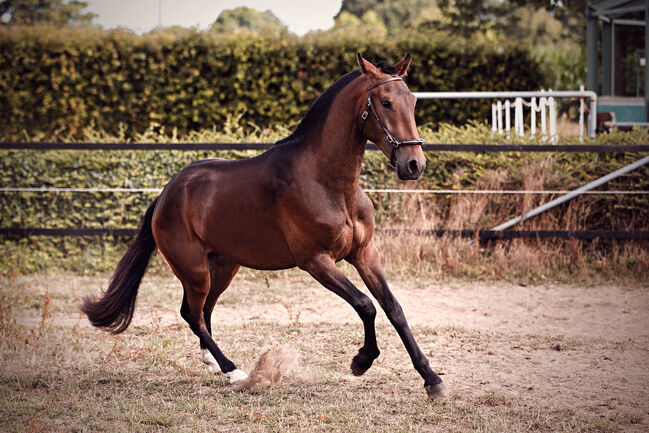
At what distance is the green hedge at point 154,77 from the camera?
10.8m

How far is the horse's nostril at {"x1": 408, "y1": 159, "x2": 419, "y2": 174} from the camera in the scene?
359 cm

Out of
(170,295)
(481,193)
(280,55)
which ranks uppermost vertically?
(280,55)

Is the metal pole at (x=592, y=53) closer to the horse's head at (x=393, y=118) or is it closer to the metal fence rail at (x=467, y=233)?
the metal fence rail at (x=467, y=233)

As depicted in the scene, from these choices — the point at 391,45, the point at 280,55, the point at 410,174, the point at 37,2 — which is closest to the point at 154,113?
the point at 280,55

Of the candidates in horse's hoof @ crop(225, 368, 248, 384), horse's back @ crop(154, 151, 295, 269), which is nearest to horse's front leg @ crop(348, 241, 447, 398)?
horse's back @ crop(154, 151, 295, 269)

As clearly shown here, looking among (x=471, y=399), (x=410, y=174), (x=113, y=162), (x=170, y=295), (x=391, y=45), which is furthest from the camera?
(x=391, y=45)

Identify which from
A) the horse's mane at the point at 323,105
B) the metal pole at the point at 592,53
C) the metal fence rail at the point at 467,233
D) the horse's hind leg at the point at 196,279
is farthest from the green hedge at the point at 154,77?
the horse's mane at the point at 323,105

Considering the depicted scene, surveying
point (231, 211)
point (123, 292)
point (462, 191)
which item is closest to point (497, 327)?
point (462, 191)

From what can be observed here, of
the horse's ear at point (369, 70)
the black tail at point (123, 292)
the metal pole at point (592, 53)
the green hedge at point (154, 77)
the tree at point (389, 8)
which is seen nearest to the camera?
the horse's ear at point (369, 70)

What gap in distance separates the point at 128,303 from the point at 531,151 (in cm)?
520

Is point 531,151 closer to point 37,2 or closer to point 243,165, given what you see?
point 243,165

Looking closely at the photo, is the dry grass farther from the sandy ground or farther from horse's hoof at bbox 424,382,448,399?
horse's hoof at bbox 424,382,448,399

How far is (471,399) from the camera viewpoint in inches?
152

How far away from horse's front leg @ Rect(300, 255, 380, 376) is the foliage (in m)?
4.30
